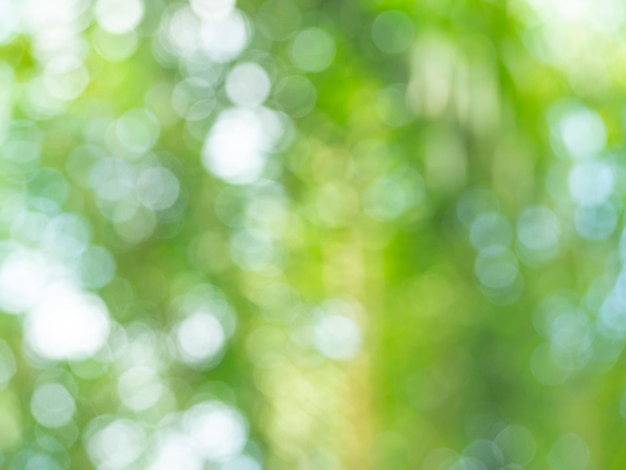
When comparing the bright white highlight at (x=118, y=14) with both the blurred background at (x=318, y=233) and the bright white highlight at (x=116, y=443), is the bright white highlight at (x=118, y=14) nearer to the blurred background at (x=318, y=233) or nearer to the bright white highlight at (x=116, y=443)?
the blurred background at (x=318, y=233)

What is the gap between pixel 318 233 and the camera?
3.32 m

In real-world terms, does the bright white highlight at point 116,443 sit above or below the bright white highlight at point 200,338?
below

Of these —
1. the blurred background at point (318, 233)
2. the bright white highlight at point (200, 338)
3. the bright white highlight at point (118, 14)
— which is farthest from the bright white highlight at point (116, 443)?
the bright white highlight at point (118, 14)

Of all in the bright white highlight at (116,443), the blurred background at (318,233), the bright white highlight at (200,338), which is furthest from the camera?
the bright white highlight at (116,443)

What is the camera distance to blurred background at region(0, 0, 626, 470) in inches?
97.8

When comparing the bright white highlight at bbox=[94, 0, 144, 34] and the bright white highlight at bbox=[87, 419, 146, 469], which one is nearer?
the bright white highlight at bbox=[94, 0, 144, 34]

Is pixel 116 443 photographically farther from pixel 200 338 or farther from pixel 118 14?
pixel 118 14

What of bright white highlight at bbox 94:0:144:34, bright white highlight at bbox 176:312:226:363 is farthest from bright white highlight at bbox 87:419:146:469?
bright white highlight at bbox 94:0:144:34

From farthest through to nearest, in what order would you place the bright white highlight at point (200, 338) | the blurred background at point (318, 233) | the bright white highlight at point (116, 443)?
1. the bright white highlight at point (116, 443)
2. the bright white highlight at point (200, 338)
3. the blurred background at point (318, 233)

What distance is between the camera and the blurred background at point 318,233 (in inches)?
97.8


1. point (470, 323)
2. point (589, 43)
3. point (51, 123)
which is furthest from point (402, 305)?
point (589, 43)

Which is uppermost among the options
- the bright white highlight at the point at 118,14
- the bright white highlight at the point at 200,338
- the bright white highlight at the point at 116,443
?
the bright white highlight at the point at 118,14

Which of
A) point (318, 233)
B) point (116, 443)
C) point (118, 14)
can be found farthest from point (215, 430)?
point (118, 14)

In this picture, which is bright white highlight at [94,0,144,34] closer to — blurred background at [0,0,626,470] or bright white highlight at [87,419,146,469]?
blurred background at [0,0,626,470]
